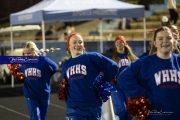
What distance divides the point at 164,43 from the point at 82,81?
1846mm

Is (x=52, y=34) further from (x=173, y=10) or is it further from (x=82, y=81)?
(x=82, y=81)

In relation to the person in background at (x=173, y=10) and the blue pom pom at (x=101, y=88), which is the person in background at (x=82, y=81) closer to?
the blue pom pom at (x=101, y=88)

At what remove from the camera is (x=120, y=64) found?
9.92 meters

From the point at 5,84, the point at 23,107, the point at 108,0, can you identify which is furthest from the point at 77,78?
the point at 5,84

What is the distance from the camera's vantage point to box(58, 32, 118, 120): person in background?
6746 mm

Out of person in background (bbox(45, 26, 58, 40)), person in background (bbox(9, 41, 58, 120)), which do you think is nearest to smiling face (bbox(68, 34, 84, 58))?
person in background (bbox(9, 41, 58, 120))

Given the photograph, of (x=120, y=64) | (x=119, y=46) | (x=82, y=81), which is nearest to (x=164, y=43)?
(x=82, y=81)

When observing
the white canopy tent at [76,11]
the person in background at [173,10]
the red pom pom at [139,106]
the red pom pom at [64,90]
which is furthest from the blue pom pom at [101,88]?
the person in background at [173,10]

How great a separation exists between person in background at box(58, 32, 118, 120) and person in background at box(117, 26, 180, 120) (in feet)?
4.90

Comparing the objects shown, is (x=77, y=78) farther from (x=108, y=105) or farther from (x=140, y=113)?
(x=108, y=105)

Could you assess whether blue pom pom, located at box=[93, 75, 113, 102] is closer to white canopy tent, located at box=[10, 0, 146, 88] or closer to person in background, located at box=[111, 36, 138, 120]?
person in background, located at box=[111, 36, 138, 120]

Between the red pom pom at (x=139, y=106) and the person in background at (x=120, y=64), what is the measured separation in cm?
425

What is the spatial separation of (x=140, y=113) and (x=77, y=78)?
5.39 ft

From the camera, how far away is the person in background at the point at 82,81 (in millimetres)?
6746
